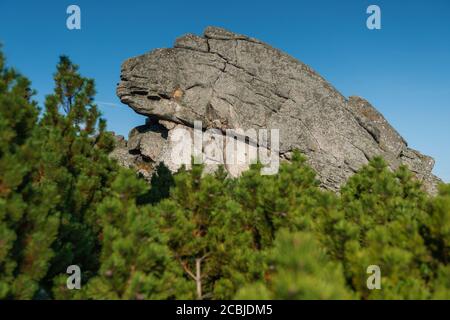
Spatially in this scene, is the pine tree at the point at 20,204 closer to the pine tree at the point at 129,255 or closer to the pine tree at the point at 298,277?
the pine tree at the point at 129,255

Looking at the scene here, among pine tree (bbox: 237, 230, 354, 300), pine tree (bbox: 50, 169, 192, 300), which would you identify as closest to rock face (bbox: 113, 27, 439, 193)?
pine tree (bbox: 50, 169, 192, 300)

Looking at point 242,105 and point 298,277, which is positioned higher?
point 242,105

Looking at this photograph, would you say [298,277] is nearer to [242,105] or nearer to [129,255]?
[129,255]

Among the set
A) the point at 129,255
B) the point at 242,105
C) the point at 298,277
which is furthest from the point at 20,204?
the point at 242,105

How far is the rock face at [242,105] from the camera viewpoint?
29.3m

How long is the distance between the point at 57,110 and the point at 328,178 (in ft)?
72.8

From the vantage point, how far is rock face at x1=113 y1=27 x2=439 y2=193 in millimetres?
29266

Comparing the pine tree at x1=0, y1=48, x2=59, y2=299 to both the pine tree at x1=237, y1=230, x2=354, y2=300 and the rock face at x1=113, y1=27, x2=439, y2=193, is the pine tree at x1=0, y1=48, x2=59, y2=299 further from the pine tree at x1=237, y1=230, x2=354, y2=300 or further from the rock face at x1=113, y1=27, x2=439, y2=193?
the rock face at x1=113, y1=27, x2=439, y2=193

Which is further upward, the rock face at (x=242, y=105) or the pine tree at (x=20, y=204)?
the rock face at (x=242, y=105)

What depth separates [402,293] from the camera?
406cm

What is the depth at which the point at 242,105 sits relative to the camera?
2984cm

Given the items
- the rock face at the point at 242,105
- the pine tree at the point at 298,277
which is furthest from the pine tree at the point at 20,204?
the rock face at the point at 242,105

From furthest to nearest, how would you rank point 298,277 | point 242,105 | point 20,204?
point 242,105 → point 20,204 → point 298,277
